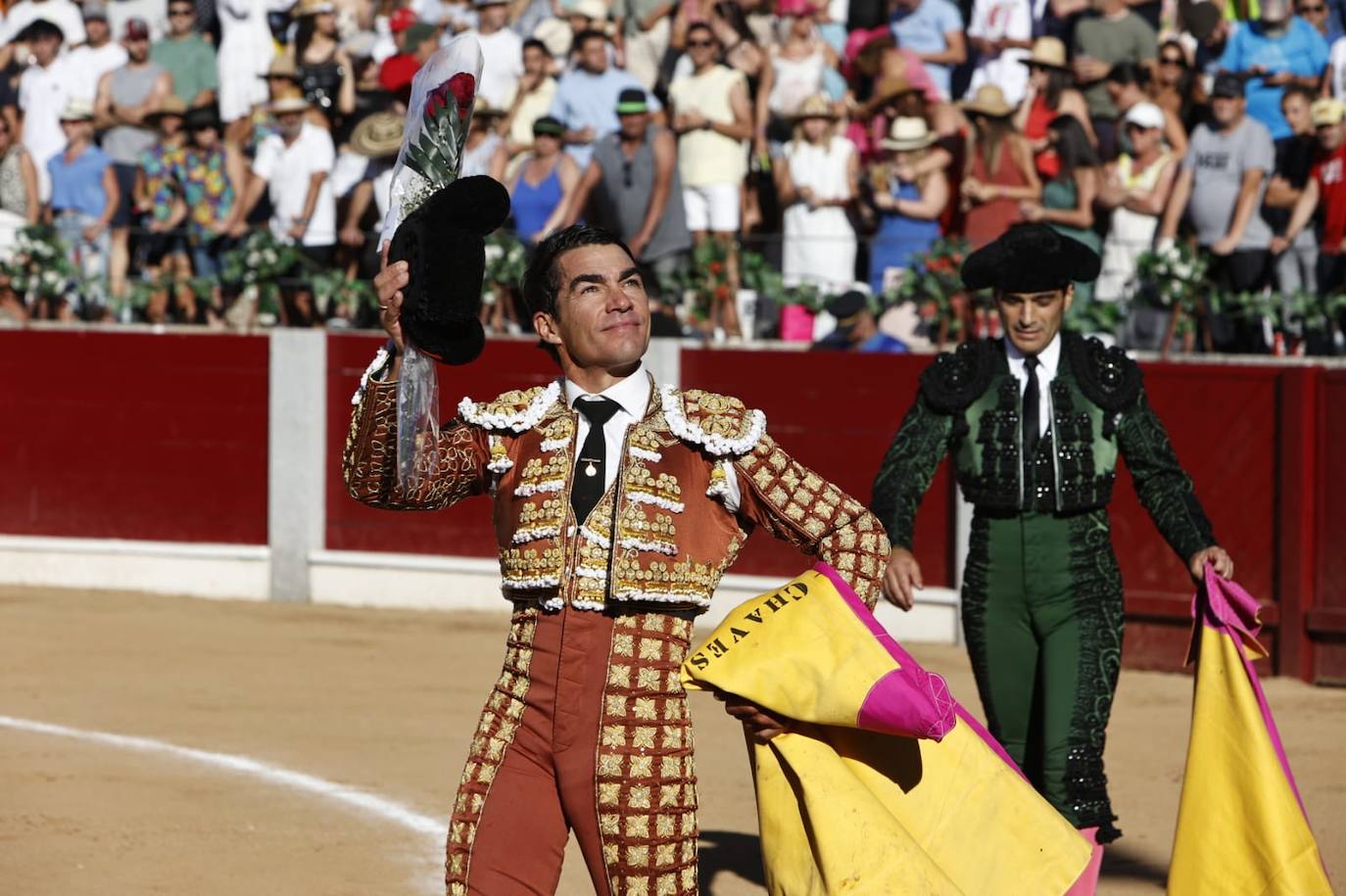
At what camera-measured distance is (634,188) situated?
982 cm

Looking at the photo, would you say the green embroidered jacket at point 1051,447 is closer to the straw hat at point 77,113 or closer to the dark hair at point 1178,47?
the dark hair at point 1178,47

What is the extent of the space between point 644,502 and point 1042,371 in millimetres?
1560

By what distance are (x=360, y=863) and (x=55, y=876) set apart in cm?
71

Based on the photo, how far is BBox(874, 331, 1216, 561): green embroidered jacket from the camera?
4.61 m

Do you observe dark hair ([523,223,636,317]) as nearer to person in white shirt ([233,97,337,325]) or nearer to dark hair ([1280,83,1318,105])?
dark hair ([1280,83,1318,105])

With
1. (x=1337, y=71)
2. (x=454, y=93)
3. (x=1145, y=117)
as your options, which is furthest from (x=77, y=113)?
(x=454, y=93)

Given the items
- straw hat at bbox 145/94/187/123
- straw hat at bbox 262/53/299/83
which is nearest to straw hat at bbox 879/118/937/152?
straw hat at bbox 262/53/299/83

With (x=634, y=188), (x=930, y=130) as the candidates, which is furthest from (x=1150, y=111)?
(x=634, y=188)

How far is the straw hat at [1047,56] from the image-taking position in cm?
948

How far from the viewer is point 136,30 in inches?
480

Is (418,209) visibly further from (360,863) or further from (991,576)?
(360,863)

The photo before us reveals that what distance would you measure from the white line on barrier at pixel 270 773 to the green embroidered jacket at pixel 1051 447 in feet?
5.86

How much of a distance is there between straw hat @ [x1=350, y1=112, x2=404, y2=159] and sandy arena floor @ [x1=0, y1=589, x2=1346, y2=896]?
2.28 metres

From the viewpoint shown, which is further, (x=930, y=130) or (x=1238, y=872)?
(x=930, y=130)
